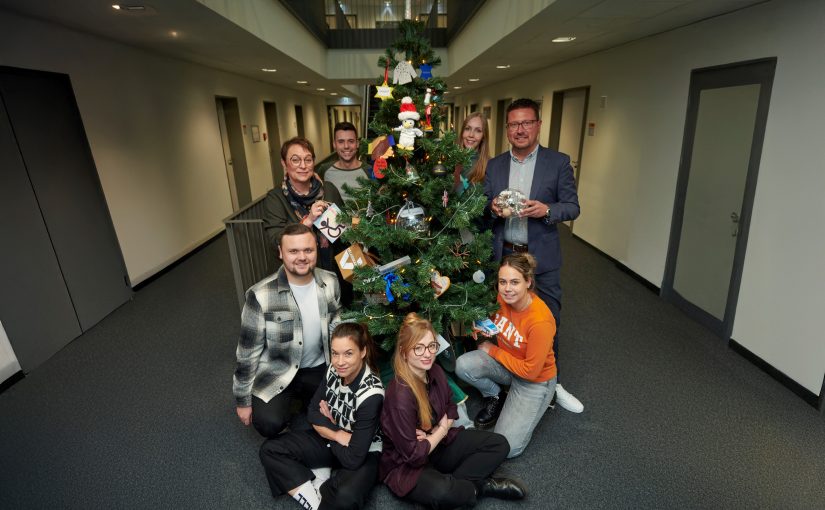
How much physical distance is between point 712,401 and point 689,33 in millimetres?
2974

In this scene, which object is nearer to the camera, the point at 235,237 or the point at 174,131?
the point at 235,237

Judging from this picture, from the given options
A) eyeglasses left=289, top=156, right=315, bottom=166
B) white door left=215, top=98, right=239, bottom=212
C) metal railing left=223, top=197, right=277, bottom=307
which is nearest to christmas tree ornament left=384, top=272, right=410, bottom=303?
eyeglasses left=289, top=156, right=315, bottom=166

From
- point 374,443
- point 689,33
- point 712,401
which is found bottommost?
point 712,401

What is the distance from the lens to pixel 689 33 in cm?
357

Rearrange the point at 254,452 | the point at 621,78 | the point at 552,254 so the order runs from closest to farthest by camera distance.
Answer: the point at 254,452
the point at 552,254
the point at 621,78

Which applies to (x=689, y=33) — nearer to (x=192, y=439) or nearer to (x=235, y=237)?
(x=235, y=237)

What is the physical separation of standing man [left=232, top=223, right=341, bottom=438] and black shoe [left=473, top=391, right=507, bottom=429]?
0.94 m

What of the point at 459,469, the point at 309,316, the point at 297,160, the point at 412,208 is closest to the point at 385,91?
the point at 412,208

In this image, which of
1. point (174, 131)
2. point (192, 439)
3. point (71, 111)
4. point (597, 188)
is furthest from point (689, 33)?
point (174, 131)

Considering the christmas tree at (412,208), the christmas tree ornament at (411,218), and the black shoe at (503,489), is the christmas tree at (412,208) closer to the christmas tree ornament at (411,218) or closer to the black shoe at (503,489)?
the christmas tree ornament at (411,218)

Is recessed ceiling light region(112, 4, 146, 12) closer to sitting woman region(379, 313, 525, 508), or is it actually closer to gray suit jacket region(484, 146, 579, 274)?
gray suit jacket region(484, 146, 579, 274)

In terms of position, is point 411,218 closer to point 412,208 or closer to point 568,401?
point 412,208

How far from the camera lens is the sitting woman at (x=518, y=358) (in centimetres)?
210

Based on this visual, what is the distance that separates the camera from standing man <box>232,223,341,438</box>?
212cm
